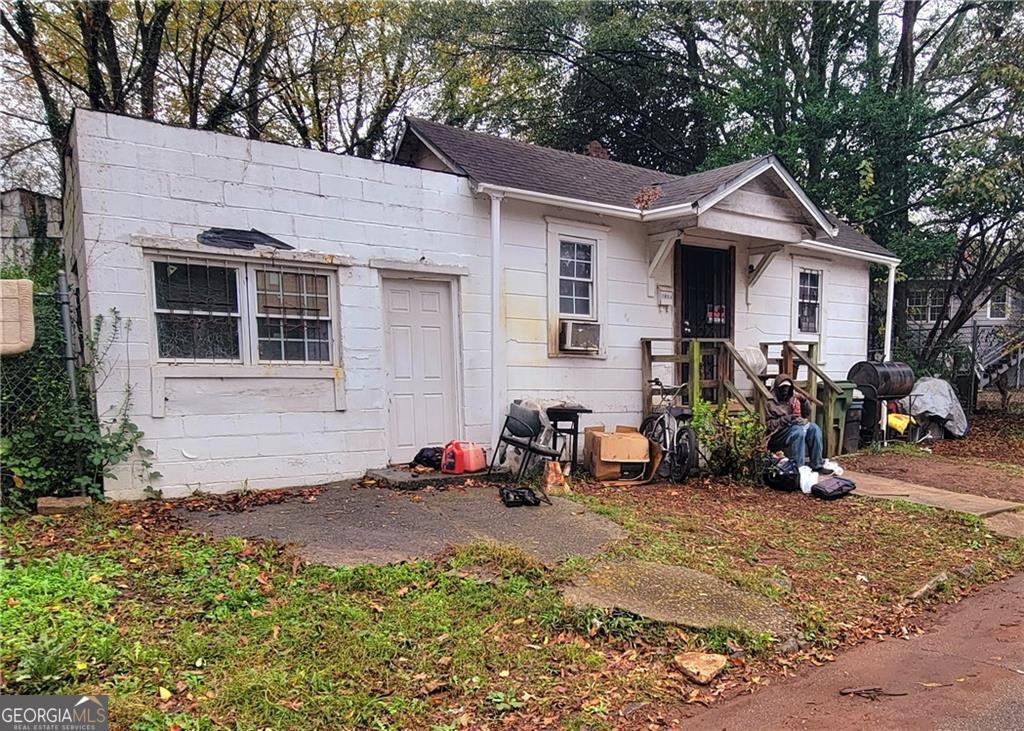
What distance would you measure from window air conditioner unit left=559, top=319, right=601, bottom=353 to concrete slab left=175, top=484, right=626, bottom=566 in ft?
7.92

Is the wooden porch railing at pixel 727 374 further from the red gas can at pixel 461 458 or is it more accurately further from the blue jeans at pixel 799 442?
the red gas can at pixel 461 458

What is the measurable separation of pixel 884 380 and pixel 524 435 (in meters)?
7.06

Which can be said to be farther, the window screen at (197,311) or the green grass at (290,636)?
the window screen at (197,311)

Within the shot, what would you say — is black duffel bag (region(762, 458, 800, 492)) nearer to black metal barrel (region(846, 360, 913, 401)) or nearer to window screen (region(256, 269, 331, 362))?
black metal barrel (region(846, 360, 913, 401))

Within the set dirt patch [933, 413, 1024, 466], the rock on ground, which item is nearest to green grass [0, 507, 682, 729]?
the rock on ground

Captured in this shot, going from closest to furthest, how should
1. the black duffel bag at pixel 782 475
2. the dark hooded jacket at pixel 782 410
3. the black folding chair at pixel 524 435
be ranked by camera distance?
the black folding chair at pixel 524 435 < the black duffel bag at pixel 782 475 < the dark hooded jacket at pixel 782 410

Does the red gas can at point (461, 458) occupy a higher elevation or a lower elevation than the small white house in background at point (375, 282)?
lower

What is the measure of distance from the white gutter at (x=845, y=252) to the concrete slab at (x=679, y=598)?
7342 millimetres

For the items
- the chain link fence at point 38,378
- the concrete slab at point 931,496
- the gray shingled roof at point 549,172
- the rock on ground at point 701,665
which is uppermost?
the gray shingled roof at point 549,172

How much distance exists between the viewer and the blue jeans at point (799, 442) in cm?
735

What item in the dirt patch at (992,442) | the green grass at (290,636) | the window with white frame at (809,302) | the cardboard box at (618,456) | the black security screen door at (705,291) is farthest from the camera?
the window with white frame at (809,302)

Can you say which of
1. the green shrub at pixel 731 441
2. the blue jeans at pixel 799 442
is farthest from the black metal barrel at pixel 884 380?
the green shrub at pixel 731 441

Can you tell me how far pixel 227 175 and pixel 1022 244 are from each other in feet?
50.9

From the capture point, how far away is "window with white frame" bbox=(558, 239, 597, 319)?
7.92 m
